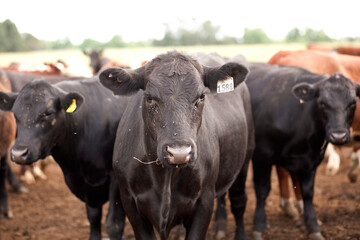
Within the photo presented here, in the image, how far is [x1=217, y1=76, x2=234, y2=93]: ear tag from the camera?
137 inches

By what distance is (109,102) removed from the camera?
188 inches

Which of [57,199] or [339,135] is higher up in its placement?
[339,135]

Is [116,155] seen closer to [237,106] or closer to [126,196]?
[126,196]

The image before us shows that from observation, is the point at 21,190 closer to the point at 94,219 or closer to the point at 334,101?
the point at 94,219

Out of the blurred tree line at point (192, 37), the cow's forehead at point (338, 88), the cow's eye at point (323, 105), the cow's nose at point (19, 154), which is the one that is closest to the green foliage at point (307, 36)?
the blurred tree line at point (192, 37)

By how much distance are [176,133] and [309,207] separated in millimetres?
2938

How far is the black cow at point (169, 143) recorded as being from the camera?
305 centimetres

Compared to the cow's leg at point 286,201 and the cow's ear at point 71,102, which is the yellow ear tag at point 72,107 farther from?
the cow's leg at point 286,201

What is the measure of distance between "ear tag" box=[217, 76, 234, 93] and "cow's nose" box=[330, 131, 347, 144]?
1.89m

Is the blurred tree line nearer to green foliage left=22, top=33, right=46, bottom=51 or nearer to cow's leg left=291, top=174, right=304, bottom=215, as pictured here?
green foliage left=22, top=33, right=46, bottom=51

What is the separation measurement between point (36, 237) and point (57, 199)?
72.1 inches

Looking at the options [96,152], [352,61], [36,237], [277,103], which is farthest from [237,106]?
[352,61]

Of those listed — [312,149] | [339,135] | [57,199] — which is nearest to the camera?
[339,135]

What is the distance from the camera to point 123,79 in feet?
11.0
